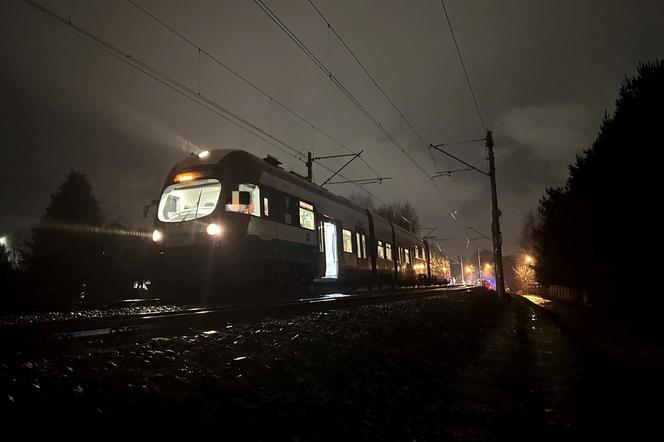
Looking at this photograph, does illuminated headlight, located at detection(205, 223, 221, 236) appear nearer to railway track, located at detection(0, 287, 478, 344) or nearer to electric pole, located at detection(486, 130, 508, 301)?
railway track, located at detection(0, 287, 478, 344)

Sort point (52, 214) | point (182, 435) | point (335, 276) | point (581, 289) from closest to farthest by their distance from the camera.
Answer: point (182, 435) → point (335, 276) → point (581, 289) → point (52, 214)

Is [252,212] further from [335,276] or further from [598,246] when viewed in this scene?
[598,246]

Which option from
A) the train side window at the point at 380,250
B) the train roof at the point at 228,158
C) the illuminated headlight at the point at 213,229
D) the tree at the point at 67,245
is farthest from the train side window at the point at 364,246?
the tree at the point at 67,245

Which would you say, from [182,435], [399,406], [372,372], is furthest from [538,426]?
[182,435]

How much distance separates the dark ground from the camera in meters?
2.62

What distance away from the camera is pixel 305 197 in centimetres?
1548

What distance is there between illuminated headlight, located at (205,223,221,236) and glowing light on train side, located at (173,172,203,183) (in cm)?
169

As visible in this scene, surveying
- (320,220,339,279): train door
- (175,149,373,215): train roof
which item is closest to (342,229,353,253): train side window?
(320,220,339,279): train door

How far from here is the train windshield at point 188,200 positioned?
39.3 ft

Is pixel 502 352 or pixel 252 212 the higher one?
pixel 252 212

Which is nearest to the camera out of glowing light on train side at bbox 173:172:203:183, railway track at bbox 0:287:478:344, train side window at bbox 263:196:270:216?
railway track at bbox 0:287:478:344

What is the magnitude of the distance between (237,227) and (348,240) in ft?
26.1

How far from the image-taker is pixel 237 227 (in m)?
11.6

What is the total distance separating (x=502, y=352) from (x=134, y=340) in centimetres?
645
